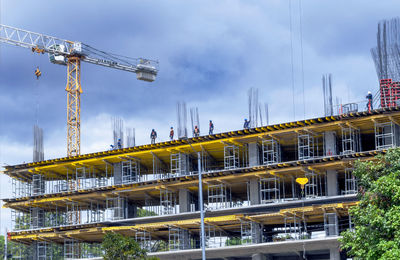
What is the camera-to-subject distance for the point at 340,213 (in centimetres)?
5956

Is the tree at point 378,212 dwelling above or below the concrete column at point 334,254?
above

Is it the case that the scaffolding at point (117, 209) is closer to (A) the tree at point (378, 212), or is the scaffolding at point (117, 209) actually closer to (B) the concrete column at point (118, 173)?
(B) the concrete column at point (118, 173)

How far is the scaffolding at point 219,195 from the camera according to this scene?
216 ft

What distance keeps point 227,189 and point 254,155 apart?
6752 millimetres

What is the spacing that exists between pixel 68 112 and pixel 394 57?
55810 mm

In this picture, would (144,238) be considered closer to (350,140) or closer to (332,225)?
(332,225)

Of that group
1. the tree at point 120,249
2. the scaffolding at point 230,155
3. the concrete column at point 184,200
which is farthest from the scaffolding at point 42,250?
the tree at point 120,249

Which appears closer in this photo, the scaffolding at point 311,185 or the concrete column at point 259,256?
the scaffolding at point 311,185

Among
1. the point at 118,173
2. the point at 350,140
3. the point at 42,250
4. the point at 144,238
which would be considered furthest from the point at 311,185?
the point at 42,250

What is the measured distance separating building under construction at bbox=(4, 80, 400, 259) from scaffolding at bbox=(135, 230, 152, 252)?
0.17 meters

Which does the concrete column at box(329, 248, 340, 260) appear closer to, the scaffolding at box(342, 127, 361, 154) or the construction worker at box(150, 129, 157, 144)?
the scaffolding at box(342, 127, 361, 154)

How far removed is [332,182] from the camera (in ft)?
199

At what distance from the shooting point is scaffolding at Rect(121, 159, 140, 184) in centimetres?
7181

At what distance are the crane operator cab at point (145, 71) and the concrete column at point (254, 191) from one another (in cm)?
4783
